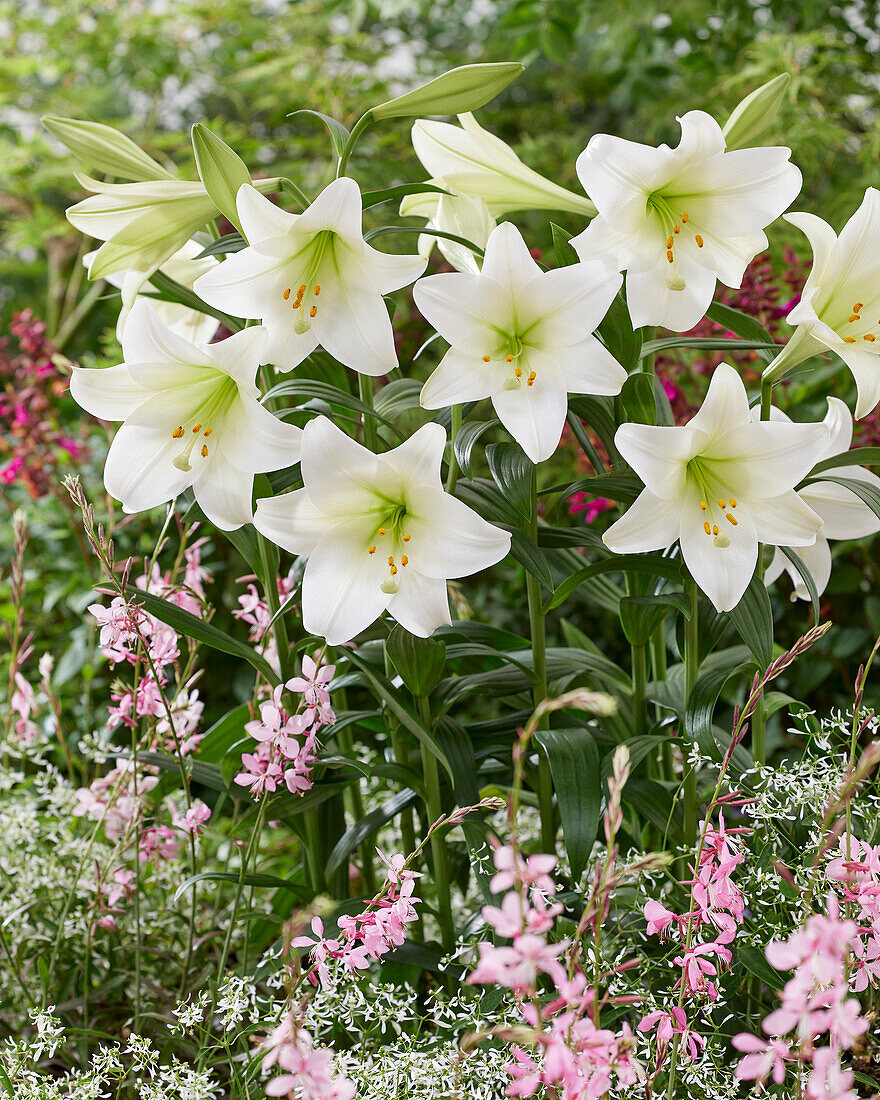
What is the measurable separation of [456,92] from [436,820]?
679mm

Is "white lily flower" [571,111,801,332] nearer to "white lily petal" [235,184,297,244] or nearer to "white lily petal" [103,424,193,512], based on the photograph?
"white lily petal" [235,184,297,244]

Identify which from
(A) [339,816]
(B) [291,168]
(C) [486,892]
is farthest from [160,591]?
(B) [291,168]

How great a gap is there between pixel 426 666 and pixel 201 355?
0.34 metres

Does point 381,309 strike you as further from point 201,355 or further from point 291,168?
point 291,168

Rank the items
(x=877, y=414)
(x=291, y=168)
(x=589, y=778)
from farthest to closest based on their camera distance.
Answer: (x=291, y=168)
(x=877, y=414)
(x=589, y=778)

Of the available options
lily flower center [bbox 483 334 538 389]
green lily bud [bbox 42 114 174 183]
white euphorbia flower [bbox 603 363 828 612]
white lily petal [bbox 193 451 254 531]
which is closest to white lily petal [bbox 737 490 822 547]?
white euphorbia flower [bbox 603 363 828 612]

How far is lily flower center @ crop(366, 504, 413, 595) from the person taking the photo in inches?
32.0

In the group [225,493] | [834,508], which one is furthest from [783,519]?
[225,493]

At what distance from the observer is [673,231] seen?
2.74 ft

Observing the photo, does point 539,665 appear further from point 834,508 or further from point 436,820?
point 834,508

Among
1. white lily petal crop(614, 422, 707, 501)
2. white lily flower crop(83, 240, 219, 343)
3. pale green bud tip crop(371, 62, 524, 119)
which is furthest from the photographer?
white lily flower crop(83, 240, 219, 343)

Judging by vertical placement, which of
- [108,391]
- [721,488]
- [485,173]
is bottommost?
[721,488]

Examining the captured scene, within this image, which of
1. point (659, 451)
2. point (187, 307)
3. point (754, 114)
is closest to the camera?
point (659, 451)

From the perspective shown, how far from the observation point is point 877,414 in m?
1.46
